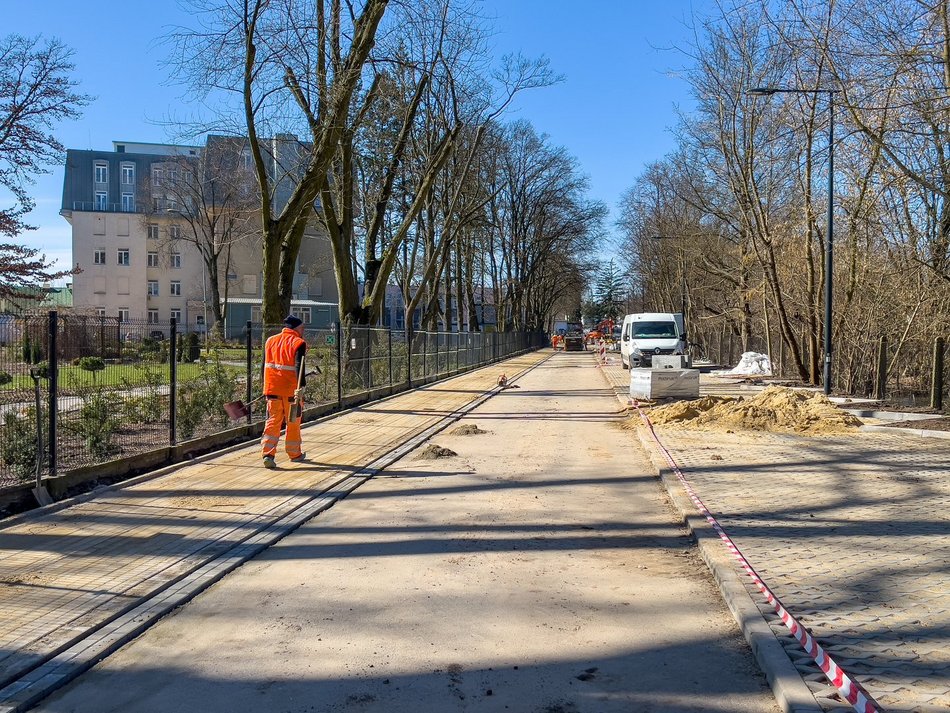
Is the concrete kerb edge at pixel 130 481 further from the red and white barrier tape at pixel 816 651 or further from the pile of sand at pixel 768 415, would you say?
the pile of sand at pixel 768 415

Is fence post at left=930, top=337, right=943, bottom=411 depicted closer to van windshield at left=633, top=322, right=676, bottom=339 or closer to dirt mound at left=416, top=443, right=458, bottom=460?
dirt mound at left=416, top=443, right=458, bottom=460

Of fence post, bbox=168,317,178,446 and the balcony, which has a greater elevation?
the balcony

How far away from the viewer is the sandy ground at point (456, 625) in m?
4.29

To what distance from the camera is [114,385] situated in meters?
10.2

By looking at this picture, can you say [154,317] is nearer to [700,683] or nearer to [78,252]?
[78,252]

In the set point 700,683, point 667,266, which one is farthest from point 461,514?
point 667,266

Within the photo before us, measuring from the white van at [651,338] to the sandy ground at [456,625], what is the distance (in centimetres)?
2177

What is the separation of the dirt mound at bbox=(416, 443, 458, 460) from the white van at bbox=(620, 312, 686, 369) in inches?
731

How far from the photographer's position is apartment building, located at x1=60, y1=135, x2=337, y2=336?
62.5 meters

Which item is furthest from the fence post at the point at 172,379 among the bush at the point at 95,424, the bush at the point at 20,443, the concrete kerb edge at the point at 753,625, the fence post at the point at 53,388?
the concrete kerb edge at the point at 753,625

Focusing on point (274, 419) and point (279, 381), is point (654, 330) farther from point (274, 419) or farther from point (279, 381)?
point (274, 419)

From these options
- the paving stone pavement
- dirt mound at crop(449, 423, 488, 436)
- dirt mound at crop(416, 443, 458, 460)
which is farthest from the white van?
dirt mound at crop(416, 443, 458, 460)

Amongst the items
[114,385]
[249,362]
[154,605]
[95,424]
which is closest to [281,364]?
[114,385]

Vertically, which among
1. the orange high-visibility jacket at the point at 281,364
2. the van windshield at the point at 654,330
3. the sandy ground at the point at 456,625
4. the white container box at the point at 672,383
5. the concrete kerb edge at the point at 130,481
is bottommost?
the sandy ground at the point at 456,625
